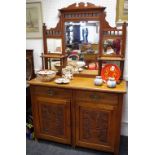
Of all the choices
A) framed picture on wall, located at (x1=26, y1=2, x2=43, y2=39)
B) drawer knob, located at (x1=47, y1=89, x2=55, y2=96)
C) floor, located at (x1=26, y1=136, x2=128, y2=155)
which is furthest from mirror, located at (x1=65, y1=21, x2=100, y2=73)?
floor, located at (x1=26, y1=136, x2=128, y2=155)

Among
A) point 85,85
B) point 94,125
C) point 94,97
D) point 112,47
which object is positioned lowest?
point 94,125

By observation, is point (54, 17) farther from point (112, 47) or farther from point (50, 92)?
point (50, 92)

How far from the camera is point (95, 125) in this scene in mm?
1949

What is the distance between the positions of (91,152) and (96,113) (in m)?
0.54

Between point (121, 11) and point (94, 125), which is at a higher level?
point (121, 11)

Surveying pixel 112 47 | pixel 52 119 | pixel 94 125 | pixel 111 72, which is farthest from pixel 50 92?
pixel 112 47

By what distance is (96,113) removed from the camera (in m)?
1.90

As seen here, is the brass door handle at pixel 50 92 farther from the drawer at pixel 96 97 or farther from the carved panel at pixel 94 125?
the carved panel at pixel 94 125

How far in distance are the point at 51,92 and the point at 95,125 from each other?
2.03ft

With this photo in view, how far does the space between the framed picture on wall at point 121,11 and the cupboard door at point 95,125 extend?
0.98 metres

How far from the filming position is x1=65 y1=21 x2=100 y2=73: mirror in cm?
206
